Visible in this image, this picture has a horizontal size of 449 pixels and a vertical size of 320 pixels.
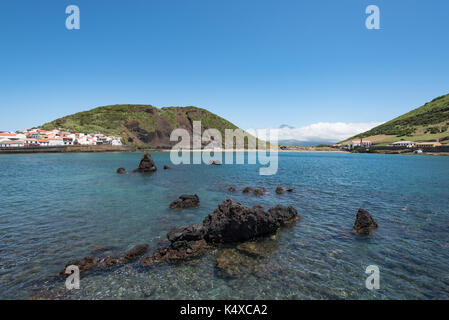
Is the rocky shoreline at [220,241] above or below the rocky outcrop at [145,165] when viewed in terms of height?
below

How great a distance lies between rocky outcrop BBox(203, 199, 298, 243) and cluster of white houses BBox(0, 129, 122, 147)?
158702 mm

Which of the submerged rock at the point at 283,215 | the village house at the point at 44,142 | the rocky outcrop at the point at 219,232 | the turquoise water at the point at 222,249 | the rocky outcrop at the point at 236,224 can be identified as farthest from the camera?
the village house at the point at 44,142

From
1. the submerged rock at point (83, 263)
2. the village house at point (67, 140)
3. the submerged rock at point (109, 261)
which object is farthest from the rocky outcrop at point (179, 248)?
the village house at point (67, 140)

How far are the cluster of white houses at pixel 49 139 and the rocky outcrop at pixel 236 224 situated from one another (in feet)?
521

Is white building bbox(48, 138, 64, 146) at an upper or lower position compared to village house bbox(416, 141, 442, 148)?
upper

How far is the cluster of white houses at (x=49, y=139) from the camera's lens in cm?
11981

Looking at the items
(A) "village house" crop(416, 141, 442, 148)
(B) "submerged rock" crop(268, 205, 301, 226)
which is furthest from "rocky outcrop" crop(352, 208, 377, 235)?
(A) "village house" crop(416, 141, 442, 148)

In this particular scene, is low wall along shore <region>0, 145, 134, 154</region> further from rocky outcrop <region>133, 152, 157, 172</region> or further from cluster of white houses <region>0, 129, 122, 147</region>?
rocky outcrop <region>133, 152, 157, 172</region>

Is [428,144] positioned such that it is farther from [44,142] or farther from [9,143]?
[9,143]

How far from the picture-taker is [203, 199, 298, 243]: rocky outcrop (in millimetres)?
13578

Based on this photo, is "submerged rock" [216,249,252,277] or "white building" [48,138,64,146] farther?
"white building" [48,138,64,146]

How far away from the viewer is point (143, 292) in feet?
28.2

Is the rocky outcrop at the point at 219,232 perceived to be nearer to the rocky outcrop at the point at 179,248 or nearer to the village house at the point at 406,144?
the rocky outcrop at the point at 179,248

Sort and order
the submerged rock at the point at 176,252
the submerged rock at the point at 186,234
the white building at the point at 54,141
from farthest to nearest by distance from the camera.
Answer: the white building at the point at 54,141 < the submerged rock at the point at 186,234 < the submerged rock at the point at 176,252
